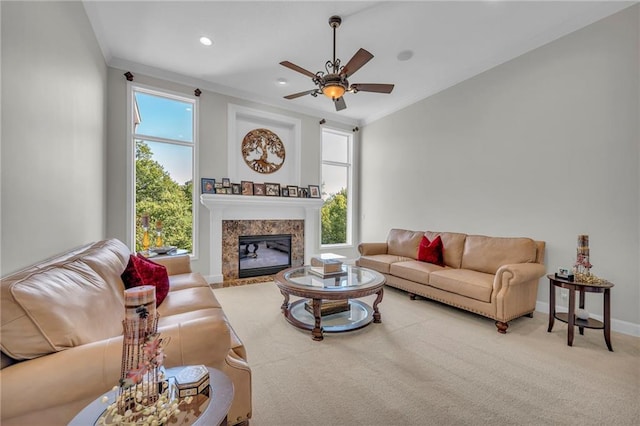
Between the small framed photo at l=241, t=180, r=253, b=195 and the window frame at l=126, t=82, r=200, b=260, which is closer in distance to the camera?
the window frame at l=126, t=82, r=200, b=260

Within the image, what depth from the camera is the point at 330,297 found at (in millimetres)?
2547

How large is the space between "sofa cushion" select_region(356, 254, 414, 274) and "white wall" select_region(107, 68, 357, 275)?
1.65 meters

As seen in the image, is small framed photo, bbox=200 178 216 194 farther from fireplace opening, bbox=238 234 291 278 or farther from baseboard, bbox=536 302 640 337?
baseboard, bbox=536 302 640 337

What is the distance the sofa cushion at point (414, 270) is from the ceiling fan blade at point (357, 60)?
100 inches

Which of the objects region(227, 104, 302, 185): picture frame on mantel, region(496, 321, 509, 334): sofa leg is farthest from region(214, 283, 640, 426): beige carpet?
region(227, 104, 302, 185): picture frame on mantel

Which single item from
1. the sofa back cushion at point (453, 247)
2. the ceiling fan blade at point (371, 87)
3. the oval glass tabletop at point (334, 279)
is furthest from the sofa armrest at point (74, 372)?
the sofa back cushion at point (453, 247)

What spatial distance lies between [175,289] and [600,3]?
503 centimetres

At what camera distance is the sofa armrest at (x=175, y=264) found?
3.07 meters

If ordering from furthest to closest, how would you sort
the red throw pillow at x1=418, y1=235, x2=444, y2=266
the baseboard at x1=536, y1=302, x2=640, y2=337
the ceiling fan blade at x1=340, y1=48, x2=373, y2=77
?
the red throw pillow at x1=418, y1=235, x2=444, y2=266 → the baseboard at x1=536, y1=302, x2=640, y2=337 → the ceiling fan blade at x1=340, y1=48, x2=373, y2=77

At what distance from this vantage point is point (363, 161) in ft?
20.7

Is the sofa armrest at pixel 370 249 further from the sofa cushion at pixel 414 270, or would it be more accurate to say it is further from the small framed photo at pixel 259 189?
the small framed photo at pixel 259 189

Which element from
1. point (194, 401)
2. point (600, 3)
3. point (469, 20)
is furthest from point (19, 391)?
point (600, 3)

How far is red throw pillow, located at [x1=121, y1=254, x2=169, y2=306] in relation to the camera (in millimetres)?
1869

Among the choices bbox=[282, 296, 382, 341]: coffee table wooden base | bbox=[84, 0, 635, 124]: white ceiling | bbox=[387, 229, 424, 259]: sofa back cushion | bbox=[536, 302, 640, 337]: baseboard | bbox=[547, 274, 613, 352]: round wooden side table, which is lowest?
bbox=[282, 296, 382, 341]: coffee table wooden base
